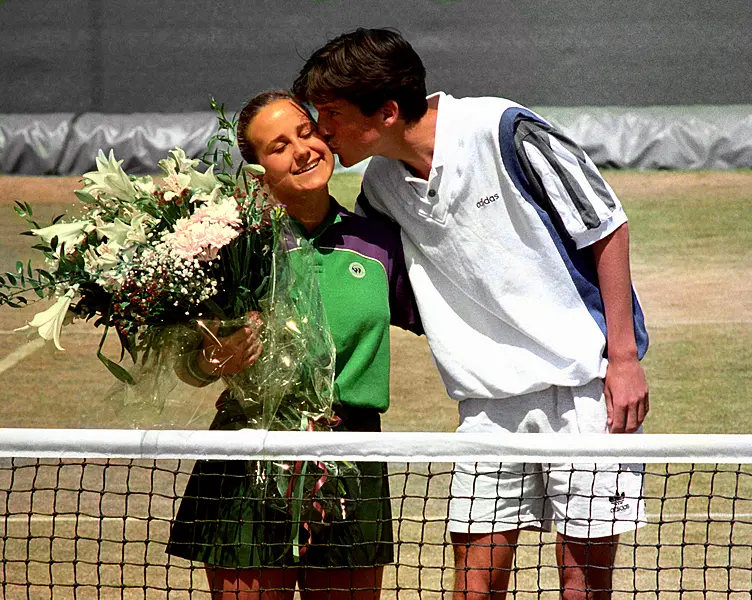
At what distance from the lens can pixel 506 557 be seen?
9.77ft

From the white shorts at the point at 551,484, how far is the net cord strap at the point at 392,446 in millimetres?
219

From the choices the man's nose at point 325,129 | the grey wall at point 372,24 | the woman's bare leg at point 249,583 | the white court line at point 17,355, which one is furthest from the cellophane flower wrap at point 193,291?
the grey wall at point 372,24

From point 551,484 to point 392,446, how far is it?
557 mm

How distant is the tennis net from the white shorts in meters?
0.02

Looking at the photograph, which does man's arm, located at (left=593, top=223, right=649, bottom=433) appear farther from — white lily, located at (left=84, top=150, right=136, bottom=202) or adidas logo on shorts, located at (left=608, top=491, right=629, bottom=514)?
white lily, located at (left=84, top=150, right=136, bottom=202)

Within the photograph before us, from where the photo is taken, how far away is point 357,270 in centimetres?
286

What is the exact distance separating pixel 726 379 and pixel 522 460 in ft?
14.0

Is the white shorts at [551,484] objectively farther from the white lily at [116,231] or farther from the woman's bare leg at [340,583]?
the white lily at [116,231]

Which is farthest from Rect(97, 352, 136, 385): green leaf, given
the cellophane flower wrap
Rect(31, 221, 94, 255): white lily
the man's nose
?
the man's nose

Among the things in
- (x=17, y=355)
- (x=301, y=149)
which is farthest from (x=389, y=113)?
(x=17, y=355)

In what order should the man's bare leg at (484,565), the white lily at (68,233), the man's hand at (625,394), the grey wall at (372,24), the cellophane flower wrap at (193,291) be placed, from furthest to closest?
the grey wall at (372,24)
the man's bare leg at (484,565)
the man's hand at (625,394)
the white lily at (68,233)
the cellophane flower wrap at (193,291)

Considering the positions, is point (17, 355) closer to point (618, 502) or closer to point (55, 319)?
point (55, 319)

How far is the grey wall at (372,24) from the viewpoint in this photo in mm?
14758

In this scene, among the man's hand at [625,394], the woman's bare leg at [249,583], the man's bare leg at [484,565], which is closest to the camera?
the woman's bare leg at [249,583]
